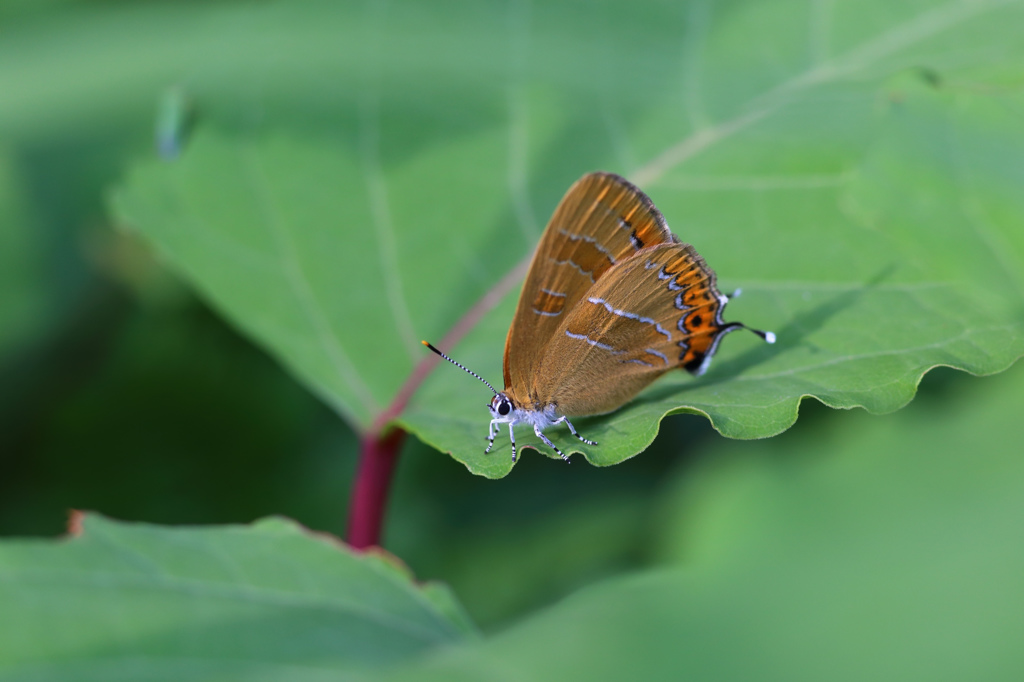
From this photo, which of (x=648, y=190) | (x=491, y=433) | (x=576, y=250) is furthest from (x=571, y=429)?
(x=648, y=190)

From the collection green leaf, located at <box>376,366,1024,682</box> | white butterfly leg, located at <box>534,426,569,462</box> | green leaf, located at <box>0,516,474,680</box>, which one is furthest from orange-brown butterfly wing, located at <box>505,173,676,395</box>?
green leaf, located at <box>376,366,1024,682</box>

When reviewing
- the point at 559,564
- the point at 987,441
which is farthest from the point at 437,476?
the point at 987,441

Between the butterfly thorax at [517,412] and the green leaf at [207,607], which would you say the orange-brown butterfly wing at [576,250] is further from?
the green leaf at [207,607]

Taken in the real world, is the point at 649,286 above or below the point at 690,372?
above

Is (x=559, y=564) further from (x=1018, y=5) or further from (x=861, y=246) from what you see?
(x=1018, y=5)

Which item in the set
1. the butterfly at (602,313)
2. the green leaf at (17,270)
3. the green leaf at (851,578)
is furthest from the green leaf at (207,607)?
the green leaf at (17,270)

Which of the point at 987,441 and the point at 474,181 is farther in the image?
the point at 474,181

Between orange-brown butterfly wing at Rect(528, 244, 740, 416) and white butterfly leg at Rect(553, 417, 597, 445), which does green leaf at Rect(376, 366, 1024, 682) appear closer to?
white butterfly leg at Rect(553, 417, 597, 445)
